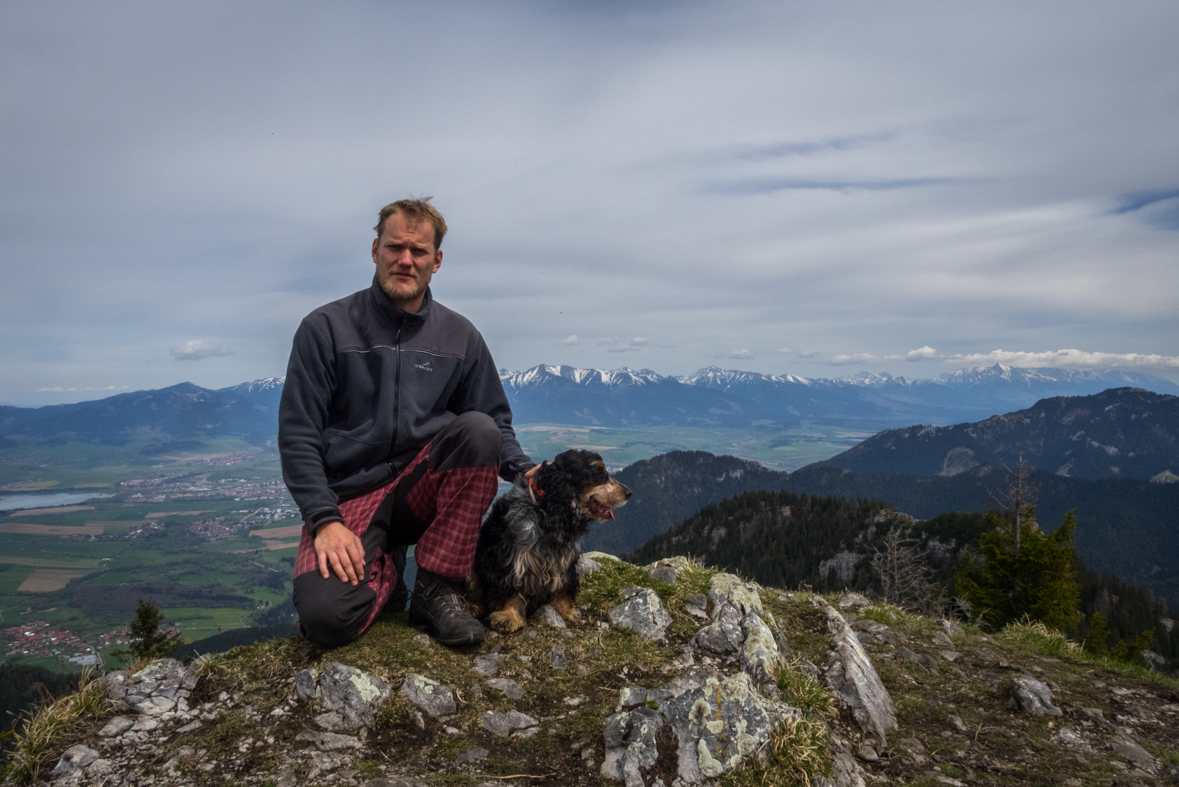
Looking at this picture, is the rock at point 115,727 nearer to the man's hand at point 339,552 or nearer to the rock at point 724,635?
the man's hand at point 339,552

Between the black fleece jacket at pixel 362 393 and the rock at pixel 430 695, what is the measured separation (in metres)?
1.41

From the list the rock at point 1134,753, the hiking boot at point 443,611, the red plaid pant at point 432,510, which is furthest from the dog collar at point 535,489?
the rock at point 1134,753

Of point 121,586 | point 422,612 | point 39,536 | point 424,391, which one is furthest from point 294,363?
point 39,536

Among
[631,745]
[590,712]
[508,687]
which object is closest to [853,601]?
[590,712]

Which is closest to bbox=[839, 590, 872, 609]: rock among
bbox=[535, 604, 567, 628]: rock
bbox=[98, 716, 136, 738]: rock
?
bbox=[535, 604, 567, 628]: rock

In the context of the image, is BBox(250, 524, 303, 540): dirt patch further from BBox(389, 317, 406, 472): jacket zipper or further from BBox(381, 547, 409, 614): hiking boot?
BBox(389, 317, 406, 472): jacket zipper

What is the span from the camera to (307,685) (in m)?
4.05

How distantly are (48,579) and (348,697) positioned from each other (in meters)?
177

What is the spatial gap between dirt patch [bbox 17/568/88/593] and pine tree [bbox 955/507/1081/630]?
164 metres

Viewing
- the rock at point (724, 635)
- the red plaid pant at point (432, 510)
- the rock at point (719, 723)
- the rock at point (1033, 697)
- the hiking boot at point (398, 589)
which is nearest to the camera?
the rock at point (719, 723)

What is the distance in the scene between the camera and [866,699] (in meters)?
4.67

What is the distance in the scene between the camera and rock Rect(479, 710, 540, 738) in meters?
4.05

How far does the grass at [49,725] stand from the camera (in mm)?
3293

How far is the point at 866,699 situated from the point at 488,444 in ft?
12.5
